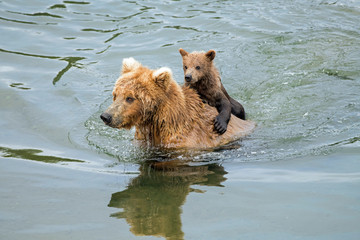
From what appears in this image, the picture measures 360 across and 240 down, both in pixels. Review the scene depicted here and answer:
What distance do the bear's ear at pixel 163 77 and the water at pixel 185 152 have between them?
100 cm

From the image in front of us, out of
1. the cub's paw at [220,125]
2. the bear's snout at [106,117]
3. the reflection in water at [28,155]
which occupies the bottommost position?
the reflection in water at [28,155]

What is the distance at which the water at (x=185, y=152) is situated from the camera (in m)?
5.36

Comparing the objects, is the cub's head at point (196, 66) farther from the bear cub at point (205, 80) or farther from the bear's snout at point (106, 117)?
the bear's snout at point (106, 117)

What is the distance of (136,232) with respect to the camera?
16.7 ft

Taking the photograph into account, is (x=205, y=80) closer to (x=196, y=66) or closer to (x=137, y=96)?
(x=196, y=66)

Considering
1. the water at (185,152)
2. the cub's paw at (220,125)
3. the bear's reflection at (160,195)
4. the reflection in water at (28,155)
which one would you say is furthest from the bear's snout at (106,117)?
the cub's paw at (220,125)

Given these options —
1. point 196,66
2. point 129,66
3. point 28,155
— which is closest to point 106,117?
point 129,66

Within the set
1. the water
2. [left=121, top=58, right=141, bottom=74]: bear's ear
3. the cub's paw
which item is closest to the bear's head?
[left=121, top=58, right=141, bottom=74]: bear's ear

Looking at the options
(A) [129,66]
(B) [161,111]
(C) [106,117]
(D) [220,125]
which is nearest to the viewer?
(C) [106,117]

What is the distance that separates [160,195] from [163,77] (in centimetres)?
156

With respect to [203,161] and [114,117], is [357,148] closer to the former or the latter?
[203,161]

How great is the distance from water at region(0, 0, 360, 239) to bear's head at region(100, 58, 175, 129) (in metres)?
0.67

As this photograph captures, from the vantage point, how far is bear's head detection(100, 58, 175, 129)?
21.5 ft

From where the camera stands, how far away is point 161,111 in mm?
6836
